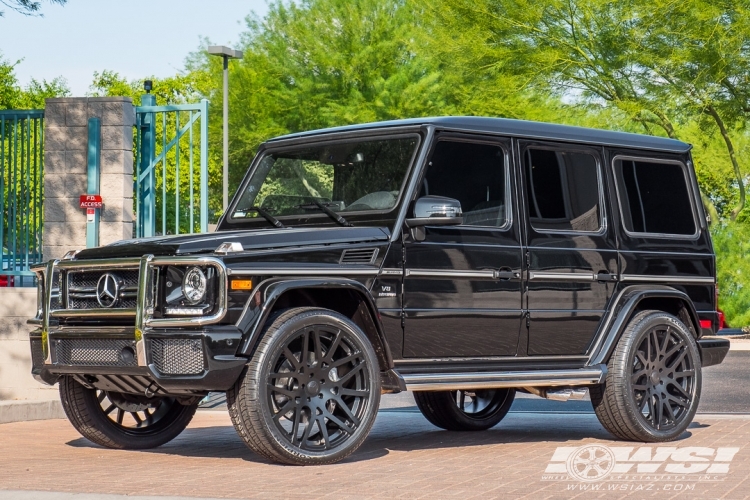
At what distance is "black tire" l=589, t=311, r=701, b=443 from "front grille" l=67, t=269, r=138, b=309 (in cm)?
355

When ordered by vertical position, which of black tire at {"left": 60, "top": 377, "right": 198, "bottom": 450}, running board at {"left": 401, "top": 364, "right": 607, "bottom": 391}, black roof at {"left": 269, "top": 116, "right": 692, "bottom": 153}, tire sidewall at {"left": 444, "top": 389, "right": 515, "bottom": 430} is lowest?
tire sidewall at {"left": 444, "top": 389, "right": 515, "bottom": 430}

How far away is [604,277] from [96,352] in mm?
3690

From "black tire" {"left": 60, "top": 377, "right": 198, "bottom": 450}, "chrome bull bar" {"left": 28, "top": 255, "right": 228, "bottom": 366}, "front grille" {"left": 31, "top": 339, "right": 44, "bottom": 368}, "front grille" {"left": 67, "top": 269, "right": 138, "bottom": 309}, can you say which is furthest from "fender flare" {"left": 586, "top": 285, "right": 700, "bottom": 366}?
"front grille" {"left": 31, "top": 339, "right": 44, "bottom": 368}

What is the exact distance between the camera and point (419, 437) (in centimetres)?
1027

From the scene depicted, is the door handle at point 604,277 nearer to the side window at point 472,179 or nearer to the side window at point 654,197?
the side window at point 654,197

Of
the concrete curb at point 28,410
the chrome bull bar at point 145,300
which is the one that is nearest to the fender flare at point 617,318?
the chrome bull bar at point 145,300

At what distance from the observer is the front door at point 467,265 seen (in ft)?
27.5

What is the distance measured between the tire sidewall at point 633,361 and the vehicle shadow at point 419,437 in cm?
18

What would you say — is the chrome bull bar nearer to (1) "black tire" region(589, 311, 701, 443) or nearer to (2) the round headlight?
(2) the round headlight

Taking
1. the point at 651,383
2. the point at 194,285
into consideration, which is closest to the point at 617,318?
the point at 651,383

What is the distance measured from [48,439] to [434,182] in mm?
3728

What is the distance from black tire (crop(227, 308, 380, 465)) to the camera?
7504 mm

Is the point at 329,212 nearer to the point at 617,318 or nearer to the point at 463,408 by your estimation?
the point at 617,318

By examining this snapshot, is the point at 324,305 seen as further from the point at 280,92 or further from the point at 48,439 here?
the point at 280,92
